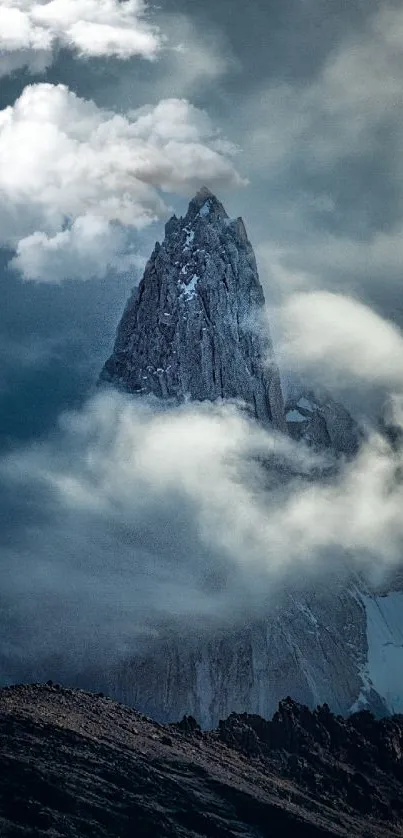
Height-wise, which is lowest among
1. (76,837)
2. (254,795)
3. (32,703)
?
(76,837)

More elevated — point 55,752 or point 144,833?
point 55,752

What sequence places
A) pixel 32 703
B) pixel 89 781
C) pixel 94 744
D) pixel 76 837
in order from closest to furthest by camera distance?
pixel 76 837 → pixel 89 781 → pixel 94 744 → pixel 32 703

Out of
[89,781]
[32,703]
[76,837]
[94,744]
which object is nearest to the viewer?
[76,837]

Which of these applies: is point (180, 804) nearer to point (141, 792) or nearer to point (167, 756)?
point (141, 792)

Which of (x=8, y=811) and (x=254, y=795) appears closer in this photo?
(x=8, y=811)

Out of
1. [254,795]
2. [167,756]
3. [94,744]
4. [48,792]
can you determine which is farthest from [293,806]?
[48,792]

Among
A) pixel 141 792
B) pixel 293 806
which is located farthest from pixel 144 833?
pixel 293 806

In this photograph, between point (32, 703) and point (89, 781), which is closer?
point (89, 781)

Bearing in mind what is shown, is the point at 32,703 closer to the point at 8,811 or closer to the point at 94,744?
the point at 94,744

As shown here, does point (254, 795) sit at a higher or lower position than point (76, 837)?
higher
